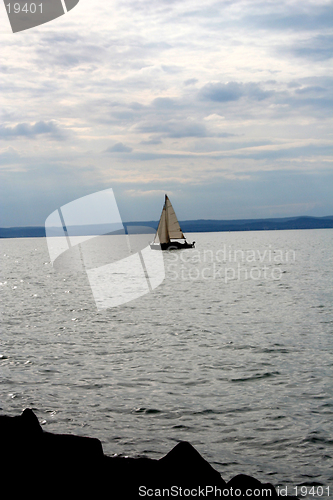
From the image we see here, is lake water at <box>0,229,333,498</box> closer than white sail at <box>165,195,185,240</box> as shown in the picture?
Yes

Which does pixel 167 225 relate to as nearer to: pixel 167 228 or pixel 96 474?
pixel 167 228

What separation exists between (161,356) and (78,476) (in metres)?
11.3

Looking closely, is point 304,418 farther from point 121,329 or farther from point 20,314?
point 20,314

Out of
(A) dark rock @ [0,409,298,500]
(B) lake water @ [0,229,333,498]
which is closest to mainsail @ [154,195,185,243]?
(B) lake water @ [0,229,333,498]

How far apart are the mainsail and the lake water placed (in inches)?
2366

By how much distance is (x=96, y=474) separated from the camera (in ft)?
24.3

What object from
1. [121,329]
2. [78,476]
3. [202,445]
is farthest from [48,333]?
[78,476]

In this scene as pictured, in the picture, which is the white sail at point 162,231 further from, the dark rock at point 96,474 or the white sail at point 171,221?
the dark rock at point 96,474

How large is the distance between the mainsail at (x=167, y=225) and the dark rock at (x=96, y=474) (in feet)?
269

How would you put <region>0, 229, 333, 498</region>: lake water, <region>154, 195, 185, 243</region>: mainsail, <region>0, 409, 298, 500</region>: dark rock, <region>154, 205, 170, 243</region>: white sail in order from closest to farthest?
<region>0, 409, 298, 500</region>: dark rock < <region>0, 229, 333, 498</region>: lake water < <region>154, 195, 185, 243</region>: mainsail < <region>154, 205, 170, 243</region>: white sail

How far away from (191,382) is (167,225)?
79804 millimetres

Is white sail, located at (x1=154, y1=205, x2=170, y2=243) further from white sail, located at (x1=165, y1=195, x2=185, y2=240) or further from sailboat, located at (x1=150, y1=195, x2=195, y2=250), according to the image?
white sail, located at (x1=165, y1=195, x2=185, y2=240)

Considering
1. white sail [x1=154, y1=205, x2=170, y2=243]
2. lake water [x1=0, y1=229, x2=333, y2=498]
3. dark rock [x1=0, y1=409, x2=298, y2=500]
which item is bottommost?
white sail [x1=154, y1=205, x2=170, y2=243]

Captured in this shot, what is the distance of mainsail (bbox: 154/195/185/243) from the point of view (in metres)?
90.6
